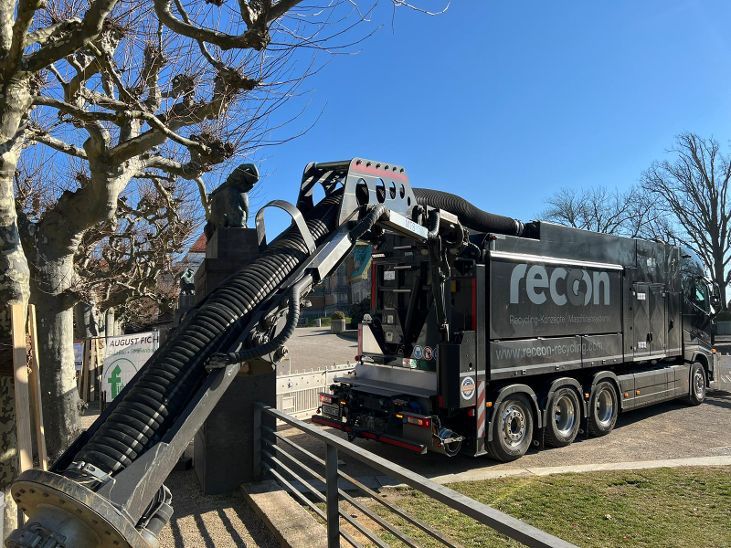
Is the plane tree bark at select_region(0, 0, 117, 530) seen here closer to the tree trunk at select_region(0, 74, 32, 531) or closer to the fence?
the tree trunk at select_region(0, 74, 32, 531)

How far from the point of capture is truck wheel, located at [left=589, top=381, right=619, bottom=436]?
→ 8797 millimetres

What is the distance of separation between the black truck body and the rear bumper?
0.06 ft

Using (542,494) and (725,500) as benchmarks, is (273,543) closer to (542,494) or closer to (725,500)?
(542,494)

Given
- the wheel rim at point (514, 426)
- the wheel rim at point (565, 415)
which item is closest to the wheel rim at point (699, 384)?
the wheel rim at point (565, 415)

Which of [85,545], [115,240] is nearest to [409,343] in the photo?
[85,545]

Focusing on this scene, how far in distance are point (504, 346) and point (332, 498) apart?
169 inches

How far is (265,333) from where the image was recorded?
322 cm

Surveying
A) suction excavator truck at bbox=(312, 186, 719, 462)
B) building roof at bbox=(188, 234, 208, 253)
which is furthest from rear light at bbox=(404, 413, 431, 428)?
building roof at bbox=(188, 234, 208, 253)

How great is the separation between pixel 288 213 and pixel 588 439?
734 cm

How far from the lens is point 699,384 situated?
1180 centimetres

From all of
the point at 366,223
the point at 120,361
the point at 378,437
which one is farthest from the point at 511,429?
the point at 120,361

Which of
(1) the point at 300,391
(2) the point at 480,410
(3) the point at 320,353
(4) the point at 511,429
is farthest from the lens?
(3) the point at 320,353

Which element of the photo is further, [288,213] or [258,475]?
[258,475]

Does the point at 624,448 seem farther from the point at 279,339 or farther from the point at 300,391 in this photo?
the point at 279,339
